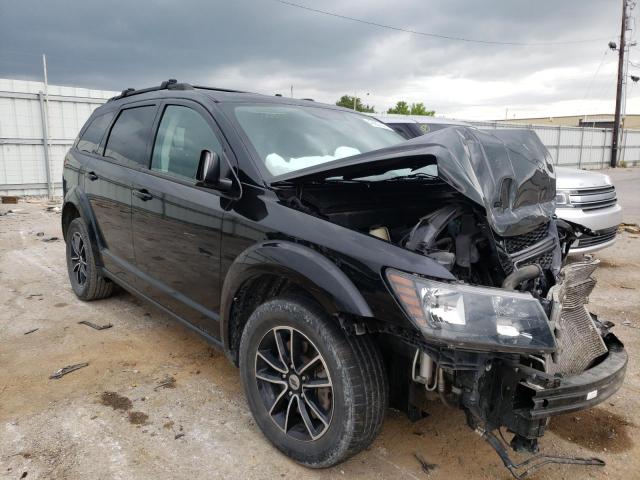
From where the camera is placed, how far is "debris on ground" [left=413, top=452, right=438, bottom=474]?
8.01 feet

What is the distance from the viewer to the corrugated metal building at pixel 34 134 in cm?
1288

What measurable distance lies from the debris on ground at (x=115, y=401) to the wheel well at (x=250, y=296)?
0.76 m

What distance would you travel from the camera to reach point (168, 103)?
3.44 meters

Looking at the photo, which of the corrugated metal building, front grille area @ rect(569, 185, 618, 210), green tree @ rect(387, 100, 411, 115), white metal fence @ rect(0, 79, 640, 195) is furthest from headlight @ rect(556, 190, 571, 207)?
green tree @ rect(387, 100, 411, 115)

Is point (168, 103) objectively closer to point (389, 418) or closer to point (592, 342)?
point (389, 418)

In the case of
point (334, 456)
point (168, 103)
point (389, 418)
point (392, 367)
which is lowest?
point (389, 418)

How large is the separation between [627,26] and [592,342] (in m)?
31.7

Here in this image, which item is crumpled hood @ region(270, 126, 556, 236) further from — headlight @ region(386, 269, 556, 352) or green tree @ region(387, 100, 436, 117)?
green tree @ region(387, 100, 436, 117)

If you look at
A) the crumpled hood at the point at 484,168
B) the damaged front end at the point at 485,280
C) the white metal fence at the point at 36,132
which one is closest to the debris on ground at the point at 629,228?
the damaged front end at the point at 485,280

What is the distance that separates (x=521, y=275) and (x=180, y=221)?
77.4 inches

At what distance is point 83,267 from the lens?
472 cm

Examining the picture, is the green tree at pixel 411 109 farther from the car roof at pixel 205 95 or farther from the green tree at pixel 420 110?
the car roof at pixel 205 95

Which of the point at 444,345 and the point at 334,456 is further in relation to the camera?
the point at 334,456

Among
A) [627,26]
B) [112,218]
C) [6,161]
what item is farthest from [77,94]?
[627,26]
